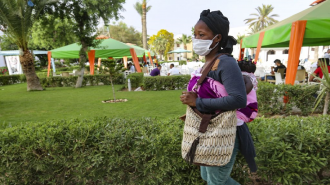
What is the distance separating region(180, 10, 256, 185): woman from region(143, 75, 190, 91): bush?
9.30 m

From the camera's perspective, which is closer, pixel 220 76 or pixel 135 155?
pixel 220 76

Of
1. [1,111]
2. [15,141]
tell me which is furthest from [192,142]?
[1,111]

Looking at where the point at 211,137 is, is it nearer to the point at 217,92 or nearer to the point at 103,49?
the point at 217,92

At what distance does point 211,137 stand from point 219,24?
77 cm

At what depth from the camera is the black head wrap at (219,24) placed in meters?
1.33

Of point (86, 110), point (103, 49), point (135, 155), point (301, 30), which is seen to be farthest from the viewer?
point (103, 49)

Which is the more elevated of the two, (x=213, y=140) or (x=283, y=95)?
(x=213, y=140)

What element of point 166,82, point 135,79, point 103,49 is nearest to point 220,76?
point 166,82

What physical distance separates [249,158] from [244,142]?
0.47 feet

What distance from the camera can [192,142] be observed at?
136 cm

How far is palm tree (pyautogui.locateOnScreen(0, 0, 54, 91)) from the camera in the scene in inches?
387

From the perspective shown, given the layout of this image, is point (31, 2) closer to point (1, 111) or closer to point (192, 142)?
point (1, 111)

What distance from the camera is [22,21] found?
34.0 ft

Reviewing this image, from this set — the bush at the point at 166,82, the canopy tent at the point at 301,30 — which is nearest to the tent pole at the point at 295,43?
the canopy tent at the point at 301,30
